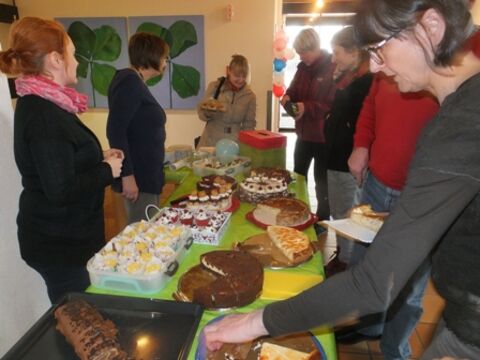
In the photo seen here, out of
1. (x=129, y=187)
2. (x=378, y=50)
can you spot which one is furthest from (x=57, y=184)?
(x=378, y=50)

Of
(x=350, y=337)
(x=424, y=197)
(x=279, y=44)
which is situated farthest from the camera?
(x=279, y=44)

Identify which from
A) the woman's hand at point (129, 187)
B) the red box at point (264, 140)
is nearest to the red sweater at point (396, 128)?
the red box at point (264, 140)

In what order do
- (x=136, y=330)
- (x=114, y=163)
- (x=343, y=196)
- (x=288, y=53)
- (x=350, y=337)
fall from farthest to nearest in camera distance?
(x=288, y=53) → (x=343, y=196) → (x=350, y=337) → (x=114, y=163) → (x=136, y=330)

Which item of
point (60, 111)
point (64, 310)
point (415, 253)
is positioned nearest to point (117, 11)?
point (60, 111)

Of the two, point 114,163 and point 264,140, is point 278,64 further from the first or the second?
point 114,163

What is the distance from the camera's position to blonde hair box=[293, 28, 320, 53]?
302 cm

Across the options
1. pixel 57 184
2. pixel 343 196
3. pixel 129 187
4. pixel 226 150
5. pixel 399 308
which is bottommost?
pixel 399 308

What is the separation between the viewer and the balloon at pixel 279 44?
4520mm

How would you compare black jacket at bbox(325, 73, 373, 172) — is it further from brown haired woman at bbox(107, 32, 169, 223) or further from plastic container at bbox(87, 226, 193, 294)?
plastic container at bbox(87, 226, 193, 294)

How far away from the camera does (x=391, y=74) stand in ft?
2.66

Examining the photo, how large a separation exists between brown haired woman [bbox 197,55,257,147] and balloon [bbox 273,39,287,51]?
4.83ft

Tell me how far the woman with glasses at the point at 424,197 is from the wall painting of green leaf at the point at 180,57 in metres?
4.24

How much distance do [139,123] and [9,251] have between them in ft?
3.18

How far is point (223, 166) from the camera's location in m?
2.44
